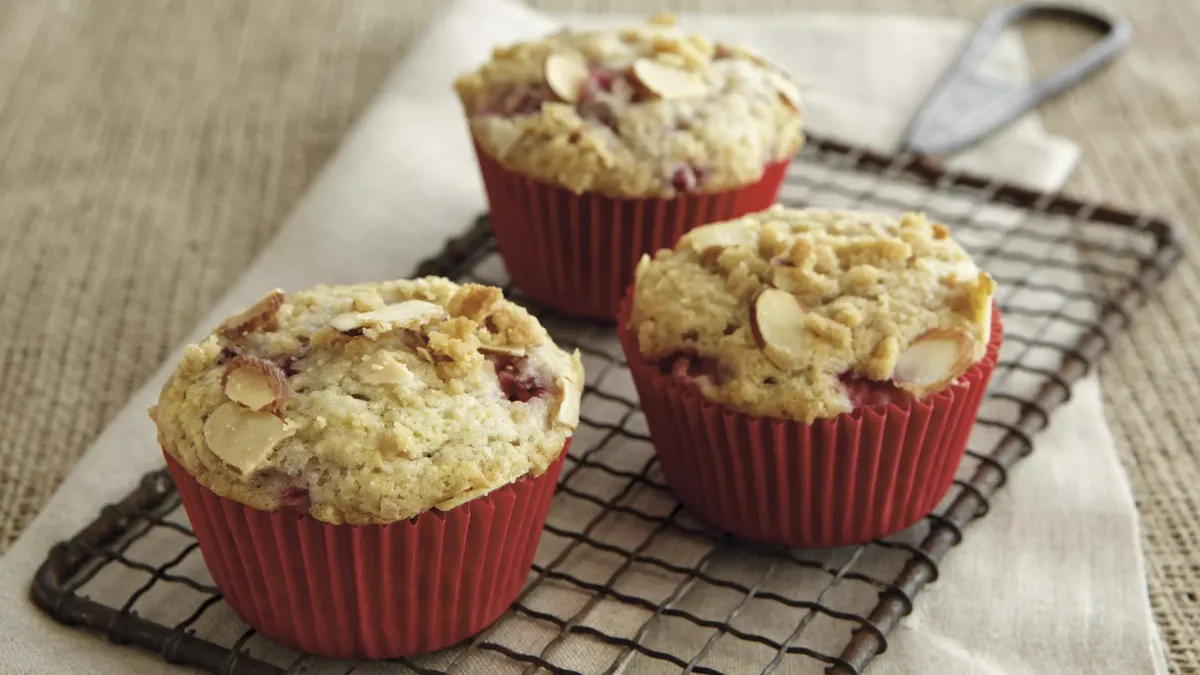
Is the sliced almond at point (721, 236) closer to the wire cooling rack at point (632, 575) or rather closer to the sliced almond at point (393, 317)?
the wire cooling rack at point (632, 575)

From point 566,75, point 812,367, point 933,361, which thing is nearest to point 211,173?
point 566,75

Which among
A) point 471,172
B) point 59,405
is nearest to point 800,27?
point 471,172

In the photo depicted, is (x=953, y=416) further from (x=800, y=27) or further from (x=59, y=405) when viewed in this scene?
(x=800, y=27)

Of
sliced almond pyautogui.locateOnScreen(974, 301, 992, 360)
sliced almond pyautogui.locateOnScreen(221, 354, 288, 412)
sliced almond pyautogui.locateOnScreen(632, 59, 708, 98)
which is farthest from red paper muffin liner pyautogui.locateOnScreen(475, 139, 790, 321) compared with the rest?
sliced almond pyautogui.locateOnScreen(221, 354, 288, 412)

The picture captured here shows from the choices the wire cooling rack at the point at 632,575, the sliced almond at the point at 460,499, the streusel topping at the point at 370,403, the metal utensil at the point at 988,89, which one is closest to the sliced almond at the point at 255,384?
the streusel topping at the point at 370,403

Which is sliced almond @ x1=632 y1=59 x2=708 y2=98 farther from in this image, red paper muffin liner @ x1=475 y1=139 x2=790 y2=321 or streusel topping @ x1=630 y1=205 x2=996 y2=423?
streusel topping @ x1=630 y1=205 x2=996 y2=423

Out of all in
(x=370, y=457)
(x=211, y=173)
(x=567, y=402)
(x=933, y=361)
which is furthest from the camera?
(x=211, y=173)

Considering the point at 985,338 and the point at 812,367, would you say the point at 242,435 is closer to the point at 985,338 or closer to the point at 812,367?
the point at 812,367

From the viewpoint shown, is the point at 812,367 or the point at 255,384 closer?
the point at 255,384
